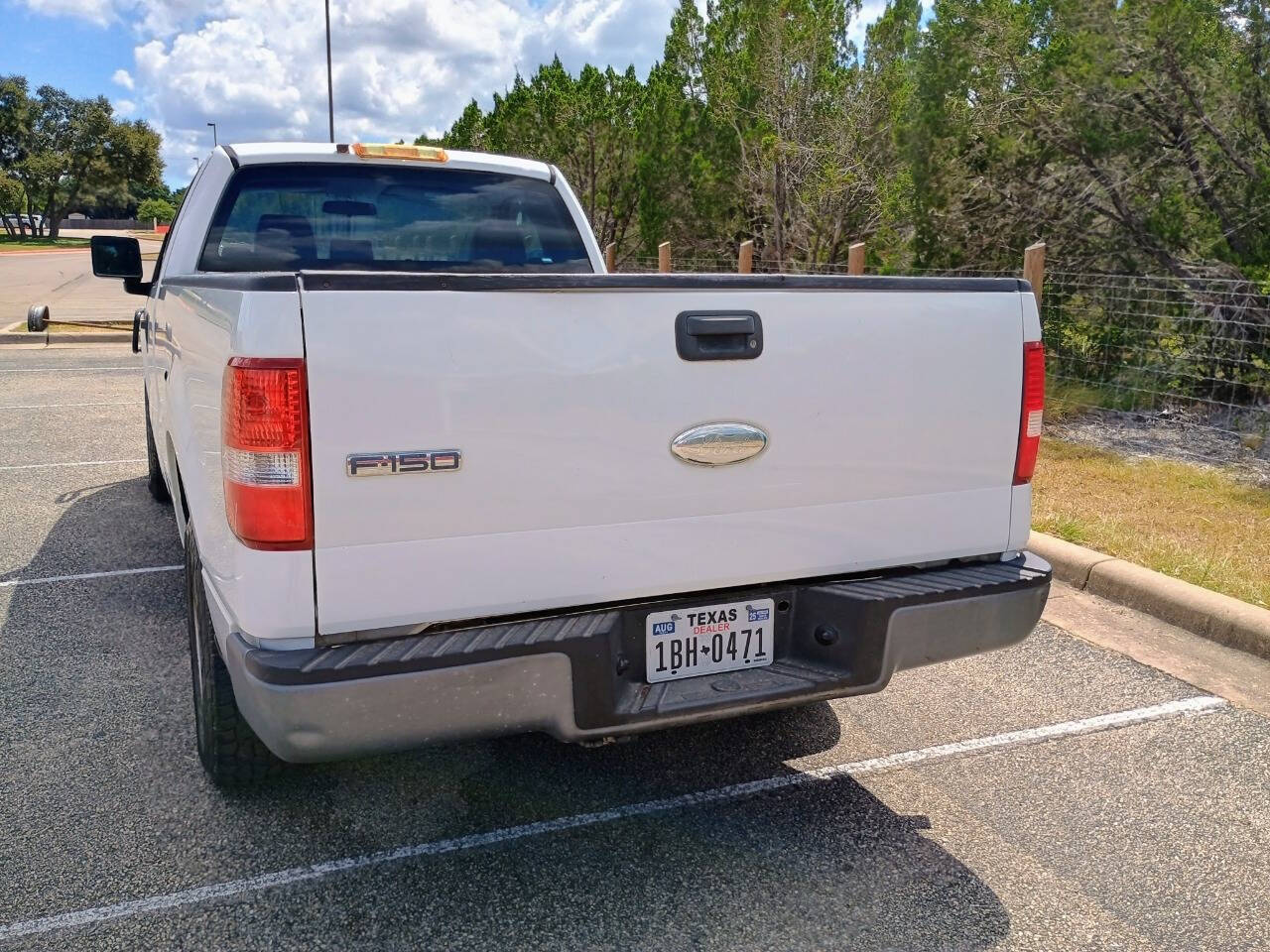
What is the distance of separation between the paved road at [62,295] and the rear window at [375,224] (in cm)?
1496

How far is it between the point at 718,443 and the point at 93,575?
407cm

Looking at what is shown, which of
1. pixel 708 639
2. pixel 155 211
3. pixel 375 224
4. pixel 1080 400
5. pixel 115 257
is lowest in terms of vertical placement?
pixel 1080 400

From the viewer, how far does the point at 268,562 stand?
2.40 metres

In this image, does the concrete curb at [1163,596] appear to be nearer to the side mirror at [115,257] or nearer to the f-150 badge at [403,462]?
the f-150 badge at [403,462]

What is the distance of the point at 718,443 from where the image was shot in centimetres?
274

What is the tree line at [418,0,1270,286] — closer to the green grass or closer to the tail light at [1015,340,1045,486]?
the green grass

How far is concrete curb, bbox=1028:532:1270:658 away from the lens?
454 centimetres

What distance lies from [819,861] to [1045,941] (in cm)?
61

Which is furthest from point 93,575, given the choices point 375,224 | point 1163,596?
point 1163,596

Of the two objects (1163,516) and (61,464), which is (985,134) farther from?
(61,464)

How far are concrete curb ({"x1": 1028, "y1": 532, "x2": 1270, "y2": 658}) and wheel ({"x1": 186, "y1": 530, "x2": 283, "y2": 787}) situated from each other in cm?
363

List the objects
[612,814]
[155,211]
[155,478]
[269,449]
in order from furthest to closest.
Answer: [155,211], [155,478], [612,814], [269,449]

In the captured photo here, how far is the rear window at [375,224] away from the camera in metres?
4.43

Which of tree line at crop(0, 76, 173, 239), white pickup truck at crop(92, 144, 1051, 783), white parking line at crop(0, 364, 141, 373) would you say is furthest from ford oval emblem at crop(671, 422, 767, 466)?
tree line at crop(0, 76, 173, 239)
